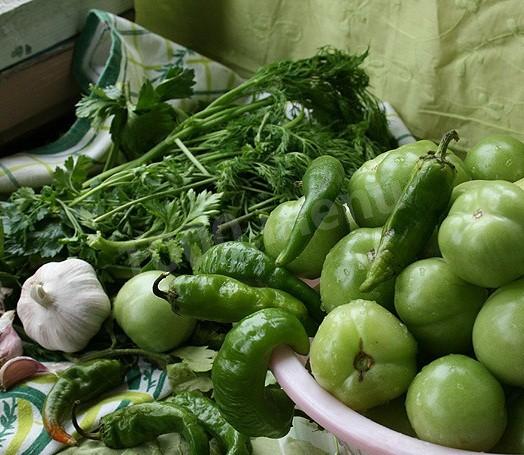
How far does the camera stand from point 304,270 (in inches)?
31.4

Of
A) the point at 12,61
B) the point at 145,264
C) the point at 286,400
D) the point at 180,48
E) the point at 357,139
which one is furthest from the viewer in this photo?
the point at 180,48

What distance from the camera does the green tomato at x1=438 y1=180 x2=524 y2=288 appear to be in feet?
2.02

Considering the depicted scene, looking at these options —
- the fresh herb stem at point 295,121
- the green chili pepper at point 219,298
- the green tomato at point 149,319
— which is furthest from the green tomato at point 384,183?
the fresh herb stem at point 295,121

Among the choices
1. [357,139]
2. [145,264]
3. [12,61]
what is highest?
[12,61]

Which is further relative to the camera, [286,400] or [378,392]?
[286,400]

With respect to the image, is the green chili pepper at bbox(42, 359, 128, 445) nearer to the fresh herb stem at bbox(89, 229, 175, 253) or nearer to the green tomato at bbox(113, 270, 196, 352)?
the green tomato at bbox(113, 270, 196, 352)

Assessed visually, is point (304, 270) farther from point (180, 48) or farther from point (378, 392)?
point (180, 48)

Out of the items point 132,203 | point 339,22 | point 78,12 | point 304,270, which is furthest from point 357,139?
point 78,12

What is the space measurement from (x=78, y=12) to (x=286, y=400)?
37.8 inches

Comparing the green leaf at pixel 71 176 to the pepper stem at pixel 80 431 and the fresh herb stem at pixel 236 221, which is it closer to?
the fresh herb stem at pixel 236 221

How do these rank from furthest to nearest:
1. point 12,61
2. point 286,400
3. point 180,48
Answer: point 180,48 → point 12,61 → point 286,400

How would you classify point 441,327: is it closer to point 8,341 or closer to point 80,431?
point 80,431

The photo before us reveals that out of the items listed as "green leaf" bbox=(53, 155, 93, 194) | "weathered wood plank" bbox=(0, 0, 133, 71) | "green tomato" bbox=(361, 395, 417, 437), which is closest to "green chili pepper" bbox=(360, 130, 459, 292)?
"green tomato" bbox=(361, 395, 417, 437)

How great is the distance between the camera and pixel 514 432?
0.63 metres
